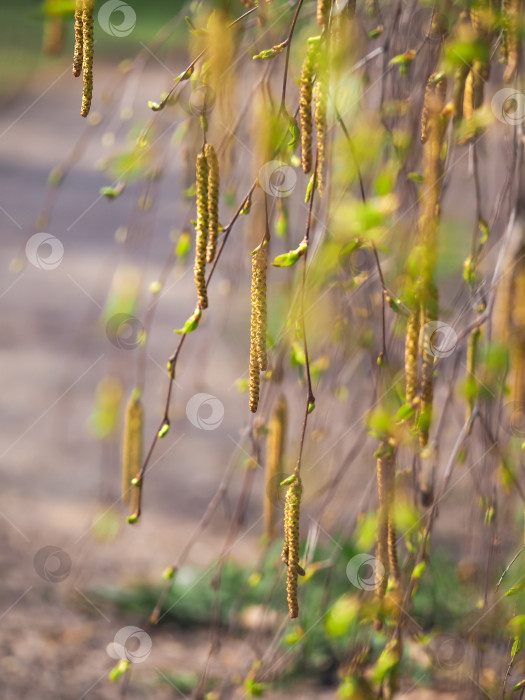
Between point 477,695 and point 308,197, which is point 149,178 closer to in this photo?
point 308,197

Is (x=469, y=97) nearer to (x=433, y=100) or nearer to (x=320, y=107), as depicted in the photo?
(x=433, y=100)

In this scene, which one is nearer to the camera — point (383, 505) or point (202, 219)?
point (202, 219)

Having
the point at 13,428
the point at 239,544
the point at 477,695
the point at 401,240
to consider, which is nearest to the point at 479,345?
the point at 401,240

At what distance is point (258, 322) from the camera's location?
86cm

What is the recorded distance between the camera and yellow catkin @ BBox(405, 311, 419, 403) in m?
0.97
